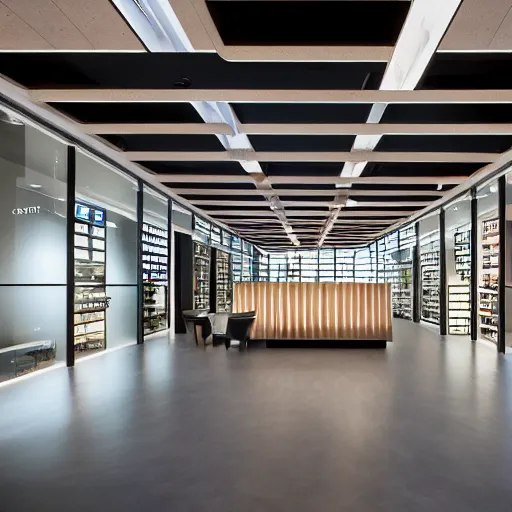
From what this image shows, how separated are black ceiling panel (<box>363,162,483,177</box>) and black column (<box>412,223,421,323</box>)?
6.07 m

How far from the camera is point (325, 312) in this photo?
29.1 feet

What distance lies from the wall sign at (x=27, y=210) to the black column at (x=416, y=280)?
11.0 m

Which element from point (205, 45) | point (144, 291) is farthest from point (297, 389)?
point (144, 291)

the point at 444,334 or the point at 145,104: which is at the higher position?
the point at 145,104

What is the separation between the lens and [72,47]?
3879 millimetres

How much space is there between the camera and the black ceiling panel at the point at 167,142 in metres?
6.79

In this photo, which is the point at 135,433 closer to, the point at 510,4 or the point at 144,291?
the point at 510,4

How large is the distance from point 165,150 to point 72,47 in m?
3.26

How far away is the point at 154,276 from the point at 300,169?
4.21 m

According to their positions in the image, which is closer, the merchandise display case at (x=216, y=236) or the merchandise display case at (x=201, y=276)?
the merchandise display case at (x=201, y=276)

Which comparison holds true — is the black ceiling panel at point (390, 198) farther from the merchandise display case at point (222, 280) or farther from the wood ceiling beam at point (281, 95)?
the wood ceiling beam at point (281, 95)

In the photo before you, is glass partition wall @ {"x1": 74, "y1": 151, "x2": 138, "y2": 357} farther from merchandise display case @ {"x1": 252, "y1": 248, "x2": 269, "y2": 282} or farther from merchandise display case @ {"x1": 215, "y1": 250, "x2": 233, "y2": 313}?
merchandise display case @ {"x1": 252, "y1": 248, "x2": 269, "y2": 282}

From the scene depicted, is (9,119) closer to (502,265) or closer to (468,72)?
(468,72)

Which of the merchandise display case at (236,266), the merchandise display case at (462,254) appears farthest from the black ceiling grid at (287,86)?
the merchandise display case at (236,266)
